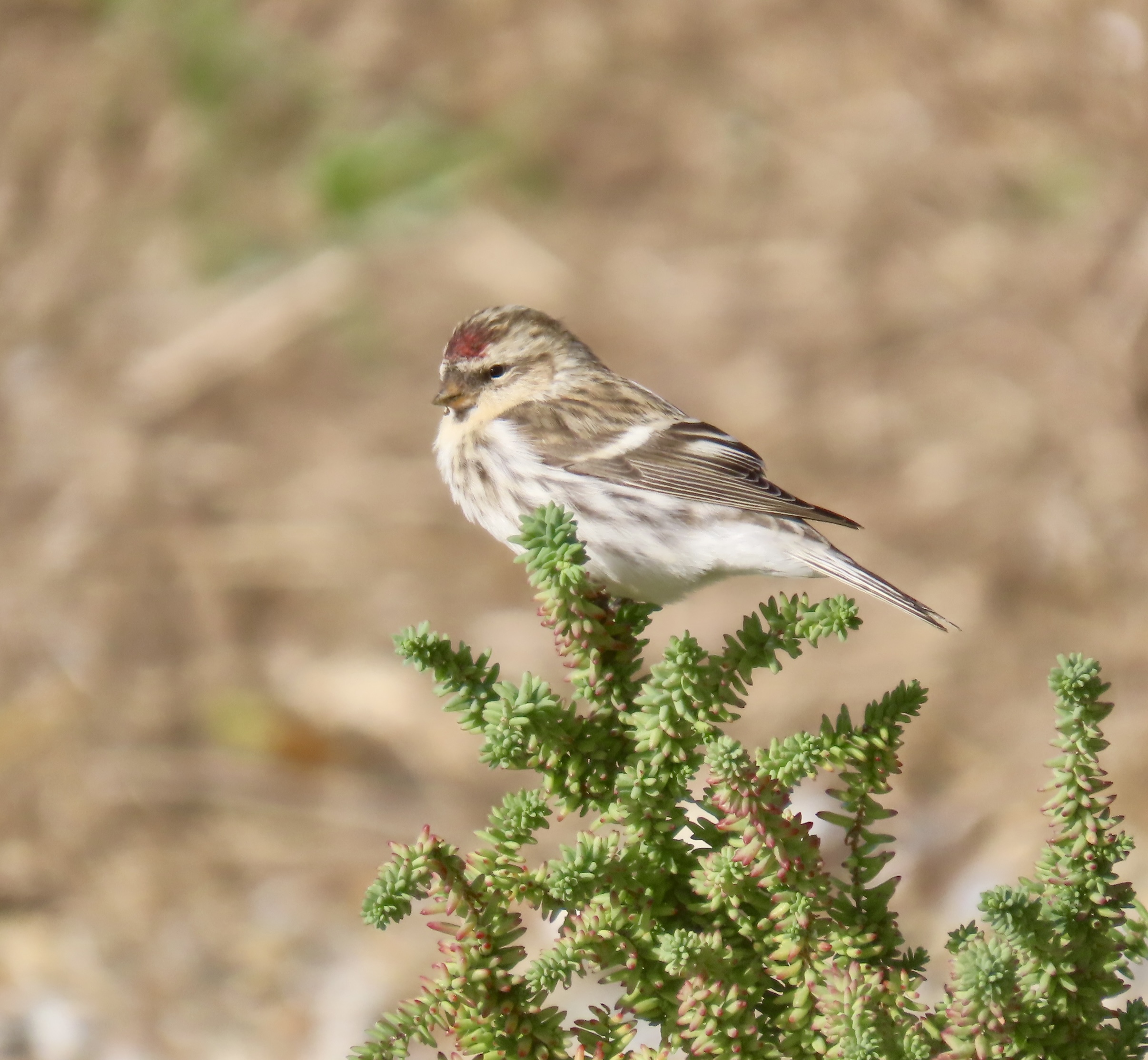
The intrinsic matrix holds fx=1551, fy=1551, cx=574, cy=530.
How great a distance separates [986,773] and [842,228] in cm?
347

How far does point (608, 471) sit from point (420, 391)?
14.0ft

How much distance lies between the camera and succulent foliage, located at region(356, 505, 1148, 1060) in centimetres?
176

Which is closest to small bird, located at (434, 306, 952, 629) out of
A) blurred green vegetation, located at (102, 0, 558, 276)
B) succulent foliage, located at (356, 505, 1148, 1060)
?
succulent foliage, located at (356, 505, 1148, 1060)

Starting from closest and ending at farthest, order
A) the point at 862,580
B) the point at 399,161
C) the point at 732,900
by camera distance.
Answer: the point at 732,900 → the point at 862,580 → the point at 399,161

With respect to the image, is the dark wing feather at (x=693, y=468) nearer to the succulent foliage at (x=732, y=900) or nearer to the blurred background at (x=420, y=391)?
the succulent foliage at (x=732, y=900)

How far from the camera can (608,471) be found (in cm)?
370

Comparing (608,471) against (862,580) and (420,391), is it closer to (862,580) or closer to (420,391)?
(862,580)

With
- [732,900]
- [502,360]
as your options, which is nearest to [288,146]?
[502,360]

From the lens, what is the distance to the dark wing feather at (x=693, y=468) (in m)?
3.53

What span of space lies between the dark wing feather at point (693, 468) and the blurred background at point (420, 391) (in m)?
2.25

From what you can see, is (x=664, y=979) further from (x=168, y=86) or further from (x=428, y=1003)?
(x=168, y=86)

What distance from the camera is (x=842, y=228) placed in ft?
26.6

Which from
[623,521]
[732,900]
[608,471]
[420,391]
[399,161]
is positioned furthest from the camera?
[399,161]

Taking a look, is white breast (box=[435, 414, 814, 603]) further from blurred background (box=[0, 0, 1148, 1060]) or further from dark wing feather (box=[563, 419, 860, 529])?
blurred background (box=[0, 0, 1148, 1060])
